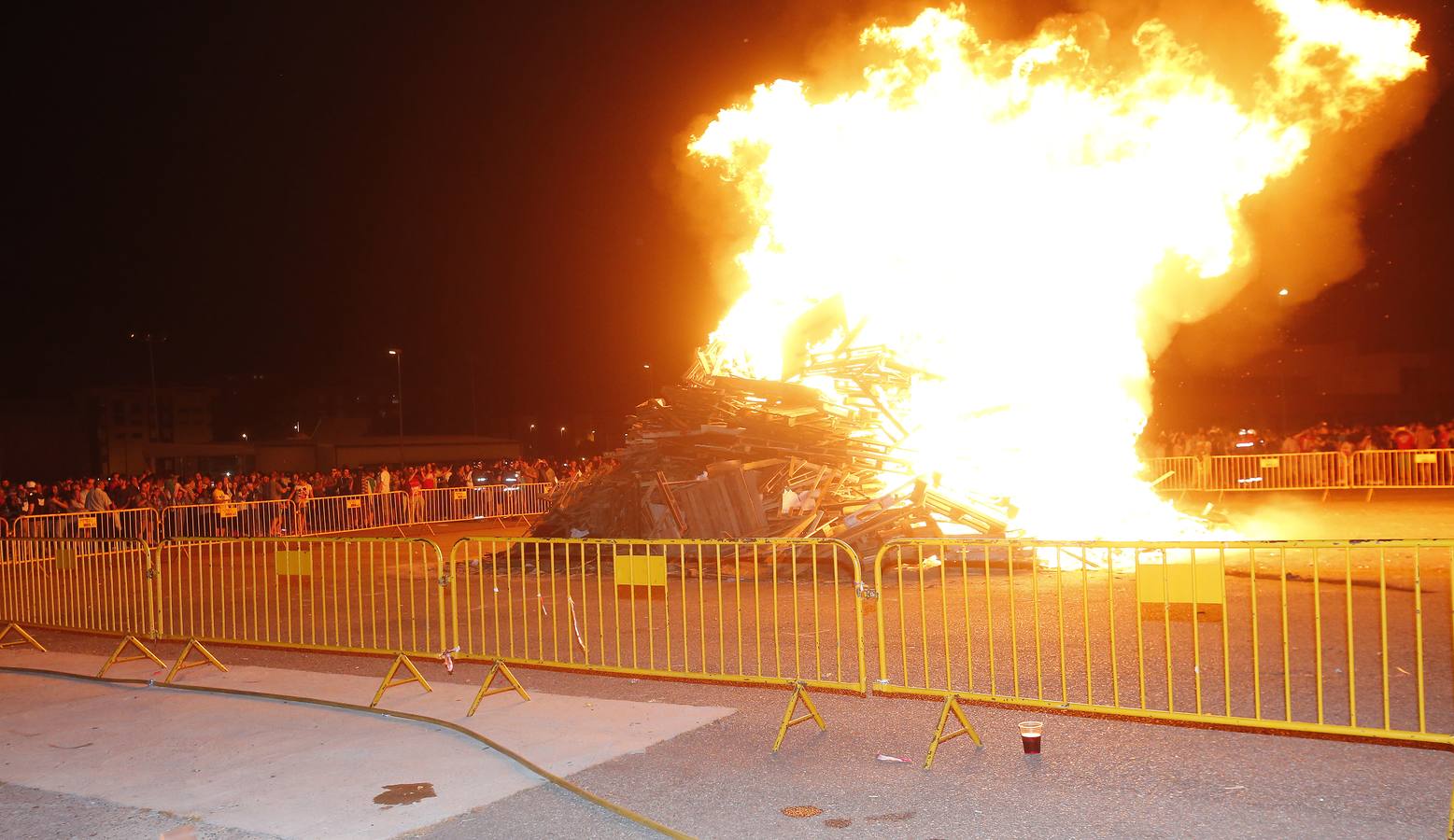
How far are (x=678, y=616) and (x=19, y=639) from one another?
816 centimetres

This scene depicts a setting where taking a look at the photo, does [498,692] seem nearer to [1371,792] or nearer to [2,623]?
[1371,792]

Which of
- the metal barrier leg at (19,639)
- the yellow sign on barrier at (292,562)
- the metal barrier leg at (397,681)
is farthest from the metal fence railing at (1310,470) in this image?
the metal barrier leg at (19,639)

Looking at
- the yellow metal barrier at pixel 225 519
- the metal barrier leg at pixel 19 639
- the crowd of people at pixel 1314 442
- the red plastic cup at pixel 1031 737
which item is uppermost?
the crowd of people at pixel 1314 442

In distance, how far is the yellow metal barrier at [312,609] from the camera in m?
9.51

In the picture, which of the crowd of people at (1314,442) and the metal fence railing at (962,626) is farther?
the crowd of people at (1314,442)

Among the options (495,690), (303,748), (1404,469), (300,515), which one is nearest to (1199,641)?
(495,690)

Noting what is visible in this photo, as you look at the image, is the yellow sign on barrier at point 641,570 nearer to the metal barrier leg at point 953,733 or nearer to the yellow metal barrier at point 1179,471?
the metal barrier leg at point 953,733

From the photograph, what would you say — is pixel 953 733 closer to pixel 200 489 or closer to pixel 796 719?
pixel 796 719

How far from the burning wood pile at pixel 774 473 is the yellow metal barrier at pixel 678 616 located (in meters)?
0.74

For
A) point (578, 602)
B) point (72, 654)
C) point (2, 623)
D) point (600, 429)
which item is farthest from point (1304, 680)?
point (600, 429)

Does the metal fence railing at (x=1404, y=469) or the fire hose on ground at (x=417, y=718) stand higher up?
the metal fence railing at (x=1404, y=469)

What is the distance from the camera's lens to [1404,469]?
78.9 feet

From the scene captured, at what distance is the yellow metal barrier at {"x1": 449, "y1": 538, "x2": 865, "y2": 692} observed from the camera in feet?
25.4

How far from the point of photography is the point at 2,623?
484 inches
